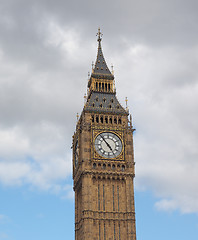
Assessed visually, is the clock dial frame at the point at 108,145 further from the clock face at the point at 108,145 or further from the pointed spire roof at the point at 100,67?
the pointed spire roof at the point at 100,67

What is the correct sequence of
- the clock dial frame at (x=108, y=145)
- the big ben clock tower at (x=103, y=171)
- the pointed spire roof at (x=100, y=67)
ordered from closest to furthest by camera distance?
the big ben clock tower at (x=103, y=171), the clock dial frame at (x=108, y=145), the pointed spire roof at (x=100, y=67)

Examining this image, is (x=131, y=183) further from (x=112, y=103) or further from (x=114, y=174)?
(x=112, y=103)

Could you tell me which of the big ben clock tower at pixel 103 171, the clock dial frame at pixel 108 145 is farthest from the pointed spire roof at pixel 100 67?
the clock dial frame at pixel 108 145

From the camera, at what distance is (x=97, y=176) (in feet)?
306

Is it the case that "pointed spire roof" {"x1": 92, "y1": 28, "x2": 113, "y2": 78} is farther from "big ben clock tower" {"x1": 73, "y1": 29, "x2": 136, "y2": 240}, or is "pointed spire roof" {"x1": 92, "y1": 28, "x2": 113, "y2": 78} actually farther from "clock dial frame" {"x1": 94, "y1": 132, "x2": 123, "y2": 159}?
"clock dial frame" {"x1": 94, "y1": 132, "x2": 123, "y2": 159}

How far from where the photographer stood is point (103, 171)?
9350 centimetres

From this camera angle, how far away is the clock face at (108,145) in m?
95.8

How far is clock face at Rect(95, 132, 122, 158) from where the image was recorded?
314ft

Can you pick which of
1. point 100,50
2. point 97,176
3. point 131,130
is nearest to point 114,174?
point 97,176

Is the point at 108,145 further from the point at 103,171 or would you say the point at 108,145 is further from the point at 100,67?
the point at 100,67

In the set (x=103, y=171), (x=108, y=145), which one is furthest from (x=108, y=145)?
(x=103, y=171)

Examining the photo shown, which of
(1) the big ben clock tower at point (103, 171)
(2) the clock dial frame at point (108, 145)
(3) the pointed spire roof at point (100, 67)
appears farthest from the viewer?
(3) the pointed spire roof at point (100, 67)

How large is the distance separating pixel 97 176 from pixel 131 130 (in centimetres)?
1268

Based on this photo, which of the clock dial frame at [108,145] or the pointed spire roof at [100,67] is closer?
the clock dial frame at [108,145]
